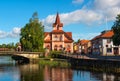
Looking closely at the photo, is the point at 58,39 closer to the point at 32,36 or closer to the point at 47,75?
the point at 32,36

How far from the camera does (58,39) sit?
6545 inches

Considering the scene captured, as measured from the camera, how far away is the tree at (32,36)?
139250 mm

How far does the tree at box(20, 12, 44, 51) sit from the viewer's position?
139250mm

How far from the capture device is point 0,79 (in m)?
60.9

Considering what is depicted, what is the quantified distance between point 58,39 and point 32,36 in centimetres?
2909

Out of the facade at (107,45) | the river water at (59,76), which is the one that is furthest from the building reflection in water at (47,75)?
the facade at (107,45)

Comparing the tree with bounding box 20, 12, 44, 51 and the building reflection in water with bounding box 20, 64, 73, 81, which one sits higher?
the tree with bounding box 20, 12, 44, 51

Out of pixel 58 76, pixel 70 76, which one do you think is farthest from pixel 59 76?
pixel 70 76

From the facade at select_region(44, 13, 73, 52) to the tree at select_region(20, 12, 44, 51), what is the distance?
22.8m

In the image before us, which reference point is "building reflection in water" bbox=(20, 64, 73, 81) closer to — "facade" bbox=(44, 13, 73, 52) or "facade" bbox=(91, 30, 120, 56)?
"facade" bbox=(91, 30, 120, 56)

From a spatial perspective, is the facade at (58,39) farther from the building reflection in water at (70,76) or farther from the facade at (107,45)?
the building reflection in water at (70,76)

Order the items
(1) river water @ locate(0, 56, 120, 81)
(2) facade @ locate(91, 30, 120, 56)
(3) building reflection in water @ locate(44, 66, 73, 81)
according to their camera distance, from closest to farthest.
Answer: (1) river water @ locate(0, 56, 120, 81) < (3) building reflection in water @ locate(44, 66, 73, 81) < (2) facade @ locate(91, 30, 120, 56)

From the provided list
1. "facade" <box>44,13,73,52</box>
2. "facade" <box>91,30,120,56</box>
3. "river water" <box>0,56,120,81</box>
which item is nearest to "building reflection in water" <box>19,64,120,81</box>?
"river water" <box>0,56,120,81</box>

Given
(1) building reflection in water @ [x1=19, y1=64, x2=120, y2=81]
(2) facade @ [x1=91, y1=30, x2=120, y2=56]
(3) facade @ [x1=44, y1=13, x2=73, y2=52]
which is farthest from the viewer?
(3) facade @ [x1=44, y1=13, x2=73, y2=52]
